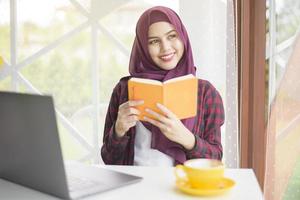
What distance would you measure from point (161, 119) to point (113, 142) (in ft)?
0.72

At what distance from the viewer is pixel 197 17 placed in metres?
2.33

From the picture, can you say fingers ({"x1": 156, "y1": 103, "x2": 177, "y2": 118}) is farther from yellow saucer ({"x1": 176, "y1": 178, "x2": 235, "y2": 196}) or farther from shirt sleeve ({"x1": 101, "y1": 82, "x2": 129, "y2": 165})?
yellow saucer ({"x1": 176, "y1": 178, "x2": 235, "y2": 196})

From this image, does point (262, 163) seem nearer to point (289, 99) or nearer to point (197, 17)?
point (289, 99)

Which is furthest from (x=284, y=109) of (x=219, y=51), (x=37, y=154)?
(x=37, y=154)

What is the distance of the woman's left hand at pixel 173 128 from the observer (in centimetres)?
170

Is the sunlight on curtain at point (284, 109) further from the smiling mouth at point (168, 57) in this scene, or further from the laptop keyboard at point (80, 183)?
the laptop keyboard at point (80, 183)

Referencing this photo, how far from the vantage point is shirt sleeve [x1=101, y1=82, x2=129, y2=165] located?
1.81 m

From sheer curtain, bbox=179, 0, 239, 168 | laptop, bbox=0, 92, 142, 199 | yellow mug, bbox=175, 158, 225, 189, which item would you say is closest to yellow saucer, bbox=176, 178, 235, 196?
yellow mug, bbox=175, 158, 225, 189

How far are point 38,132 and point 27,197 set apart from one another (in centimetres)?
16

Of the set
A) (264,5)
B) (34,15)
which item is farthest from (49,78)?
(264,5)

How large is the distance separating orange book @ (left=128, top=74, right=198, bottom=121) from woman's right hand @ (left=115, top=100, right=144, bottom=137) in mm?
17

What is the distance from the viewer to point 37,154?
1098mm

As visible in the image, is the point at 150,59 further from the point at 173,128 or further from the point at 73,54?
the point at 73,54

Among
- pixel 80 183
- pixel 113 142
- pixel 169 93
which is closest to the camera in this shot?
pixel 80 183
